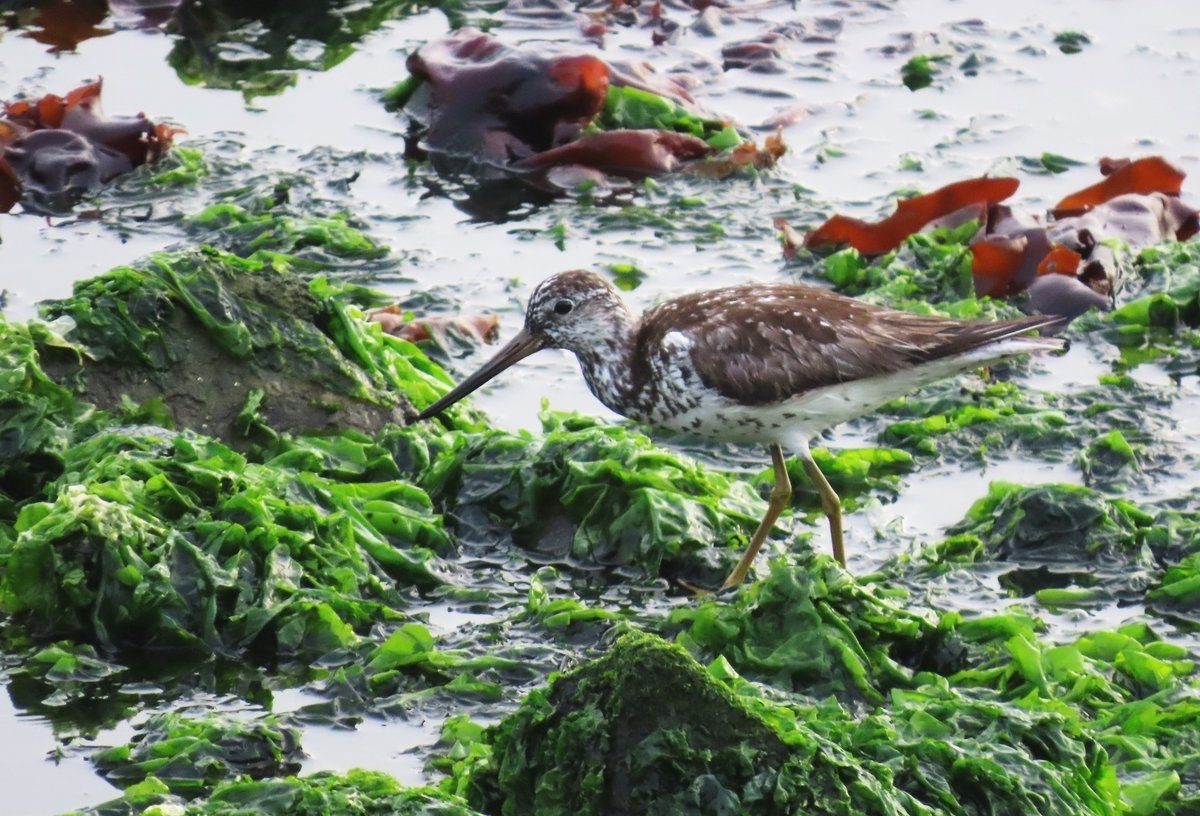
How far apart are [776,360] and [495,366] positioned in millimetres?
1187

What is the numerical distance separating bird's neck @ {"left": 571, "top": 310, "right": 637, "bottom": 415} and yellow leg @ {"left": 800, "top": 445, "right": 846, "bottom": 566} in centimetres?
Answer: 64

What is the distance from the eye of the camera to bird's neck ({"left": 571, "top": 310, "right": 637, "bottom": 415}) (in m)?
6.39

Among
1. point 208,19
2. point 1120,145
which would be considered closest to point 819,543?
point 1120,145

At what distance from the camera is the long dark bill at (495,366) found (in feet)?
22.2

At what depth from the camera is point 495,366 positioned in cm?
680

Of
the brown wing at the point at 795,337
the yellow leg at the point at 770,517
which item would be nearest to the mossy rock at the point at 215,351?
the brown wing at the point at 795,337

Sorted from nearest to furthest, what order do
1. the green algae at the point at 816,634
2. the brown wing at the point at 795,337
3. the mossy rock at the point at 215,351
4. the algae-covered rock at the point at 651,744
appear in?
the algae-covered rock at the point at 651,744, the green algae at the point at 816,634, the brown wing at the point at 795,337, the mossy rock at the point at 215,351

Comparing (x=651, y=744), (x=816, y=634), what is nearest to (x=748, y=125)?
(x=816, y=634)

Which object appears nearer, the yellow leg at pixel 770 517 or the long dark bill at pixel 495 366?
the yellow leg at pixel 770 517

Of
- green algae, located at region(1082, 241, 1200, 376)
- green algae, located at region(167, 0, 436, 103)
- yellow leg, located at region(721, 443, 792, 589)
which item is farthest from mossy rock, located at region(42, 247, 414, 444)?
green algae, located at region(167, 0, 436, 103)

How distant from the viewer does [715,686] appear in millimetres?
4305

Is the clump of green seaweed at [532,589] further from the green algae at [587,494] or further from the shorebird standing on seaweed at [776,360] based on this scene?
the shorebird standing on seaweed at [776,360]

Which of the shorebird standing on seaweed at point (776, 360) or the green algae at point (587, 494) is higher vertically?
the shorebird standing on seaweed at point (776, 360)

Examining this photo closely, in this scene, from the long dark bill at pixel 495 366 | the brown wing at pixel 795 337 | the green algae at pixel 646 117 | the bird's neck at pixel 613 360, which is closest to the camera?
the brown wing at pixel 795 337
